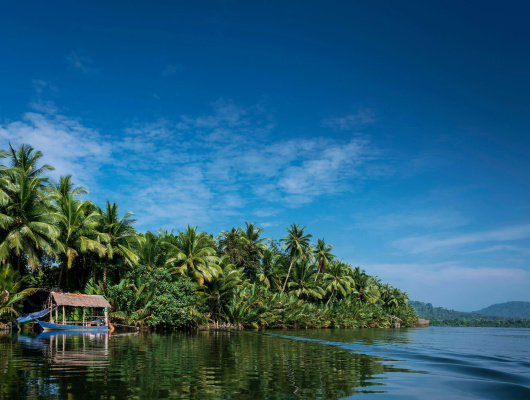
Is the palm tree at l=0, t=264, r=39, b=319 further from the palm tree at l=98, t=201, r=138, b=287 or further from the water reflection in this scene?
the water reflection

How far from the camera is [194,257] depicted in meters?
37.5

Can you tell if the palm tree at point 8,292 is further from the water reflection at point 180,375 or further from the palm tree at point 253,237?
the palm tree at point 253,237

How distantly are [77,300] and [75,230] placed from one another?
6529mm

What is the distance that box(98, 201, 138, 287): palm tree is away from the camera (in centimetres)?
3330

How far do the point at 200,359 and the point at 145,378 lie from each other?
15.0 ft

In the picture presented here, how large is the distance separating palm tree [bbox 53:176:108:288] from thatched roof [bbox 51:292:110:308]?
3422 millimetres

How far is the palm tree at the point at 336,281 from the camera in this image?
195ft

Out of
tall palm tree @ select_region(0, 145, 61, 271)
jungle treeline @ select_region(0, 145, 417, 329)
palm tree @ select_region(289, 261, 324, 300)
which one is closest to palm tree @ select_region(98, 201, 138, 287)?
jungle treeline @ select_region(0, 145, 417, 329)

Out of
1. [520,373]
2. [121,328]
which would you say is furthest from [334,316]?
[520,373]

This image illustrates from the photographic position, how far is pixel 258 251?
5372 cm

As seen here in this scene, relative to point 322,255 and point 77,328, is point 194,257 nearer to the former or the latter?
point 77,328

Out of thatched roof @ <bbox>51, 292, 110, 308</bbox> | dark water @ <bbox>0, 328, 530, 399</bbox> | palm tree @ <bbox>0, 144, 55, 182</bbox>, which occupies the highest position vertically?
palm tree @ <bbox>0, 144, 55, 182</bbox>

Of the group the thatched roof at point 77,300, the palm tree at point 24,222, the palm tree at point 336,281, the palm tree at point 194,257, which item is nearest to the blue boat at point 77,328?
the thatched roof at point 77,300

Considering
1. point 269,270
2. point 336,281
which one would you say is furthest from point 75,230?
point 336,281
